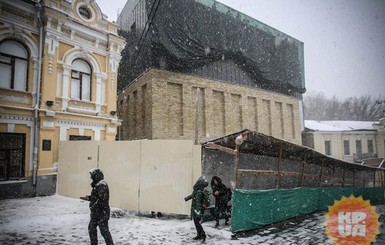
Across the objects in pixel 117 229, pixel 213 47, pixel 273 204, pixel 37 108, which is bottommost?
pixel 117 229

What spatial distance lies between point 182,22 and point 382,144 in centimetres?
2935

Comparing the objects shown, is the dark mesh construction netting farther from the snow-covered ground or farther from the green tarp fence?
the green tarp fence

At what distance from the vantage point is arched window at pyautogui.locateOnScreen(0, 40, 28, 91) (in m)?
10.6

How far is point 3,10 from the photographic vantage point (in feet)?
34.6

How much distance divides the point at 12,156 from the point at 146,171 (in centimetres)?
584

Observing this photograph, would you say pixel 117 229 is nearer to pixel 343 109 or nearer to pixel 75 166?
pixel 75 166

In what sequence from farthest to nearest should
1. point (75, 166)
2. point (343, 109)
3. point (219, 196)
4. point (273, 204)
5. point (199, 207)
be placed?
point (343, 109)
point (75, 166)
point (273, 204)
point (219, 196)
point (199, 207)

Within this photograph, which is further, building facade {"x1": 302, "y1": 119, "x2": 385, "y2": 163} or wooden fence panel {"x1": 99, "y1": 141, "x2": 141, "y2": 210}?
building facade {"x1": 302, "y1": 119, "x2": 385, "y2": 163}

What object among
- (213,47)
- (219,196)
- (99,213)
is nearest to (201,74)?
(213,47)

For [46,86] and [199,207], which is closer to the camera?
[199,207]

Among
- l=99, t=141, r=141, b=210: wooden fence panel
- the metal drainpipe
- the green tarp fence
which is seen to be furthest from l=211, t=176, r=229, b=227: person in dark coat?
the metal drainpipe

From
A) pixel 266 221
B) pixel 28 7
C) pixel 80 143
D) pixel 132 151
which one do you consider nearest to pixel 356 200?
pixel 266 221

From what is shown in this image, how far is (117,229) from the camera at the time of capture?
24.4ft

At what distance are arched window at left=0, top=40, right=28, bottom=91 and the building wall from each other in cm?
746
